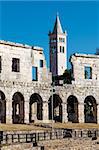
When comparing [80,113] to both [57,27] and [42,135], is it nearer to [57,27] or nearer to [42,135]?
[42,135]

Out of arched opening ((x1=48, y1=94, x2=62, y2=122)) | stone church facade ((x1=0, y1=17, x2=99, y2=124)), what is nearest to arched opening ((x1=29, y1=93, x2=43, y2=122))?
stone church facade ((x1=0, y1=17, x2=99, y2=124))

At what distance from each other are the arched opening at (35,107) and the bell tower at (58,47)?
62506 millimetres

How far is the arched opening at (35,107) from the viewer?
156 feet

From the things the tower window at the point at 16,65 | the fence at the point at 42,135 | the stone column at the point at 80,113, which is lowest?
the fence at the point at 42,135

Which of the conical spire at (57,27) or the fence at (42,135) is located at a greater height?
the conical spire at (57,27)

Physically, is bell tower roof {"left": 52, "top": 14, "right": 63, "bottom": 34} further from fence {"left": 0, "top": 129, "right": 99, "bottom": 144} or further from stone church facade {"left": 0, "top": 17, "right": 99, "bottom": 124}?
fence {"left": 0, "top": 129, "right": 99, "bottom": 144}

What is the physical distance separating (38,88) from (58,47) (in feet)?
250

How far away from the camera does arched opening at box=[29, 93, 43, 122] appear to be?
156ft

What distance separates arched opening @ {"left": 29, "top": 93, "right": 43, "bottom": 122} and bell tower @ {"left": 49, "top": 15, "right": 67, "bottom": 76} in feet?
205

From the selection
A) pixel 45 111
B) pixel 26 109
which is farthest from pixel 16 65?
pixel 45 111

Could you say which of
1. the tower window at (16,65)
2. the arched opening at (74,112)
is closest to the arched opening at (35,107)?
the tower window at (16,65)

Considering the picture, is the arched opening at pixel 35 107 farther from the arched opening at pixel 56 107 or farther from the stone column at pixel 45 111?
the arched opening at pixel 56 107

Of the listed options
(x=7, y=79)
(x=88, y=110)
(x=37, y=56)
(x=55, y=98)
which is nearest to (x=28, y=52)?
(x=37, y=56)

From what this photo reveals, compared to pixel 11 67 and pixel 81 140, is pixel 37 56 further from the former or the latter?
pixel 81 140
